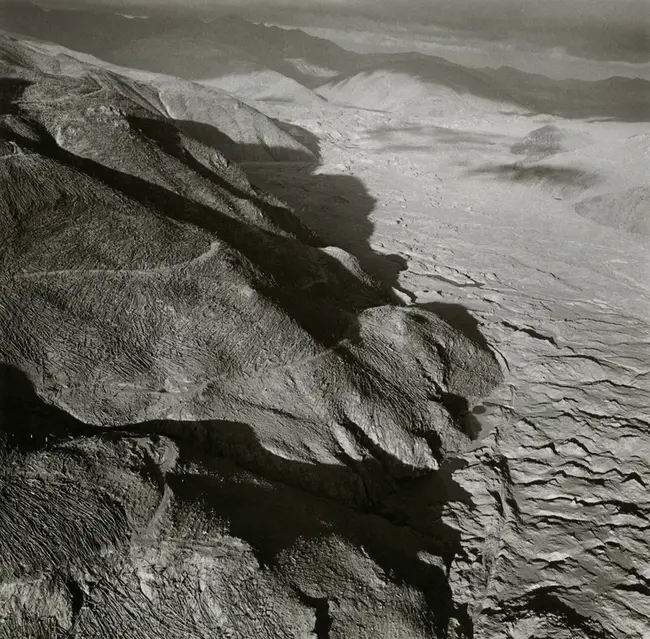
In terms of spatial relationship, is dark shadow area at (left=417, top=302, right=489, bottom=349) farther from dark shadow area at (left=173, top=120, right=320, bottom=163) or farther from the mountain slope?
the mountain slope

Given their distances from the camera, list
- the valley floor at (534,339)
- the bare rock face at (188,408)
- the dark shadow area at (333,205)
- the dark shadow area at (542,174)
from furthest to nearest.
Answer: the dark shadow area at (542,174)
the dark shadow area at (333,205)
the valley floor at (534,339)
the bare rock face at (188,408)

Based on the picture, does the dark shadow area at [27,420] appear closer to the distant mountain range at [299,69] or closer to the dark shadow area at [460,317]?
the dark shadow area at [460,317]

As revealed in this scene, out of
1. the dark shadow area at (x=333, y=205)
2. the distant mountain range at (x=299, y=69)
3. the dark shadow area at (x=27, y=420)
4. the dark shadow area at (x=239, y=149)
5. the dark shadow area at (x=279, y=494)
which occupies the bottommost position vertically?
the dark shadow area at (x=279, y=494)

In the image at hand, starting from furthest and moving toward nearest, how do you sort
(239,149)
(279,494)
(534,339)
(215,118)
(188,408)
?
(215,118)
(239,149)
(534,339)
(188,408)
(279,494)

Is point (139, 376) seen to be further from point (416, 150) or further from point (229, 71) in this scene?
point (229, 71)

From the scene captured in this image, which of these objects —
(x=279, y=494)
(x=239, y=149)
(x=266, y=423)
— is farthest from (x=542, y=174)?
(x=279, y=494)

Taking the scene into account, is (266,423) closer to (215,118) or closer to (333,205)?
(333,205)

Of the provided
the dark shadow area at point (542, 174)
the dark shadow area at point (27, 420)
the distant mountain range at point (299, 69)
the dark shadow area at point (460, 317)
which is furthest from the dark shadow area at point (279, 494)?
the distant mountain range at point (299, 69)
